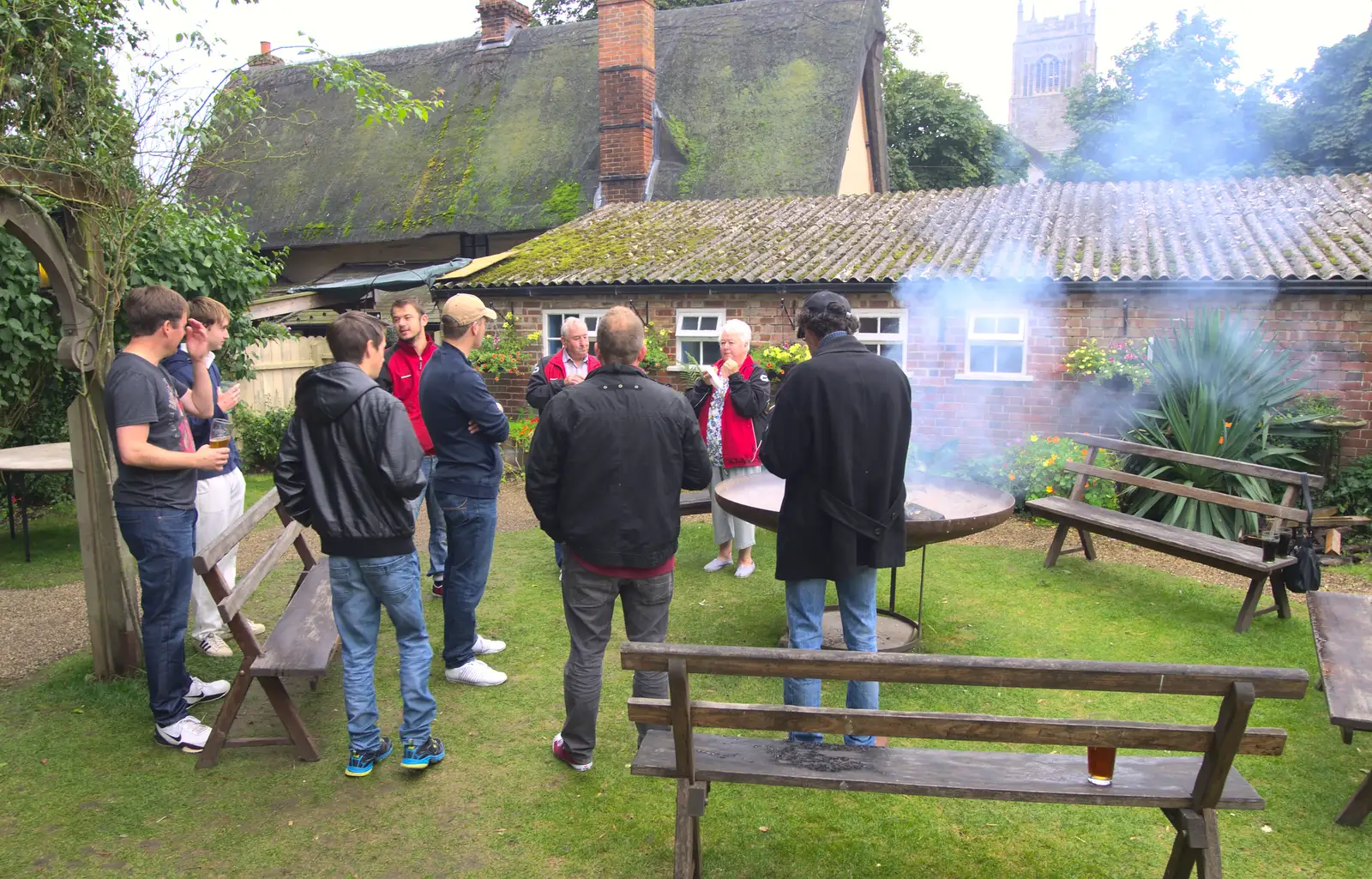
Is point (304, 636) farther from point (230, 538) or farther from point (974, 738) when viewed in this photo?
point (974, 738)

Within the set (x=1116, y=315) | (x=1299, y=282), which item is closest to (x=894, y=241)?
(x=1116, y=315)

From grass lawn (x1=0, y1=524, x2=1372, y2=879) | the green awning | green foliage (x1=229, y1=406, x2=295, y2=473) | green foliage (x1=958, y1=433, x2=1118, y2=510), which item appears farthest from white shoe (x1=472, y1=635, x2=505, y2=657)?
the green awning

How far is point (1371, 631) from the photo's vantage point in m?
4.15

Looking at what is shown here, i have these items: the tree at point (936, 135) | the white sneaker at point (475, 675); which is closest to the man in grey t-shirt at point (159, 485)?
the white sneaker at point (475, 675)

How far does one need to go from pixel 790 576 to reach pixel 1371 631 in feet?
8.92

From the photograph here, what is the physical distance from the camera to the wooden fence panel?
13680 millimetres

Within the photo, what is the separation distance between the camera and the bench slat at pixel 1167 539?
584cm

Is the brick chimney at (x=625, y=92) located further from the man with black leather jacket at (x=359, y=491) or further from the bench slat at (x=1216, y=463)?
the man with black leather jacket at (x=359, y=491)

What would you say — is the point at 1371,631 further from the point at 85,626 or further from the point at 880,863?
the point at 85,626

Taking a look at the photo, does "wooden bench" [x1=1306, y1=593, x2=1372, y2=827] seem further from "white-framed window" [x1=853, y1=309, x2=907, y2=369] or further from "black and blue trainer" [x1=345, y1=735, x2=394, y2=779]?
"white-framed window" [x1=853, y1=309, x2=907, y2=369]

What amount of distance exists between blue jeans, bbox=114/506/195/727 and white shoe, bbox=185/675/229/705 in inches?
16.1

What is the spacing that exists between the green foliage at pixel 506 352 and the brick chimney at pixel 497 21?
36.5 ft

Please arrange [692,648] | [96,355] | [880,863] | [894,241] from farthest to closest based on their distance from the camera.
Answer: [894,241]
[96,355]
[880,863]
[692,648]

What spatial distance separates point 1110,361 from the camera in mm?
10203
